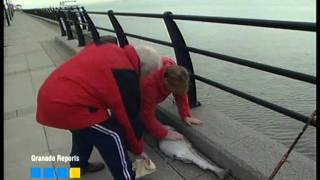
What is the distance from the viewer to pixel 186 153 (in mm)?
3342

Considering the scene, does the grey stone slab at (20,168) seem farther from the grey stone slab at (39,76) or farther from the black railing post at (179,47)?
the grey stone slab at (39,76)

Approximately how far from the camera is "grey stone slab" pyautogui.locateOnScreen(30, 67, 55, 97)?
21.8ft

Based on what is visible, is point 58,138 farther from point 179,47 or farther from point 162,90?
point 179,47

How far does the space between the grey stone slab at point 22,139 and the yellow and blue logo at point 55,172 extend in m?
0.34

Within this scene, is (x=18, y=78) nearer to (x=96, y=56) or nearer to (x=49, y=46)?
(x=49, y=46)

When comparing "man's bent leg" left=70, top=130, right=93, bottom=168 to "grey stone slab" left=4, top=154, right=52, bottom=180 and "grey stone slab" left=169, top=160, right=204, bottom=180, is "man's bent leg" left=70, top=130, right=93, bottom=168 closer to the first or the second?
"grey stone slab" left=4, top=154, right=52, bottom=180

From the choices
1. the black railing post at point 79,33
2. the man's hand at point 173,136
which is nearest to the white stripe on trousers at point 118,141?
the man's hand at point 173,136

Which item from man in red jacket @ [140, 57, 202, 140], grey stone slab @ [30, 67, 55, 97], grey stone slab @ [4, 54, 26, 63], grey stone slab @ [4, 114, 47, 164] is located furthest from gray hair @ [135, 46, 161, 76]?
grey stone slab @ [4, 54, 26, 63]

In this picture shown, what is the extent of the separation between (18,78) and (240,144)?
17.6 ft

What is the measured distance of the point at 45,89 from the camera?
270 cm

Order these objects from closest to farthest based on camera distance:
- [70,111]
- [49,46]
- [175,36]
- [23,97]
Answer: [70,111], [175,36], [23,97], [49,46]

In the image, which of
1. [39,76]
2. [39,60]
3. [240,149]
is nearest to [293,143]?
[240,149]

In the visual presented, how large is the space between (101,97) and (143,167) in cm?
77

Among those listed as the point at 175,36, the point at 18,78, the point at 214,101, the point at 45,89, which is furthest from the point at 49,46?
the point at 45,89
